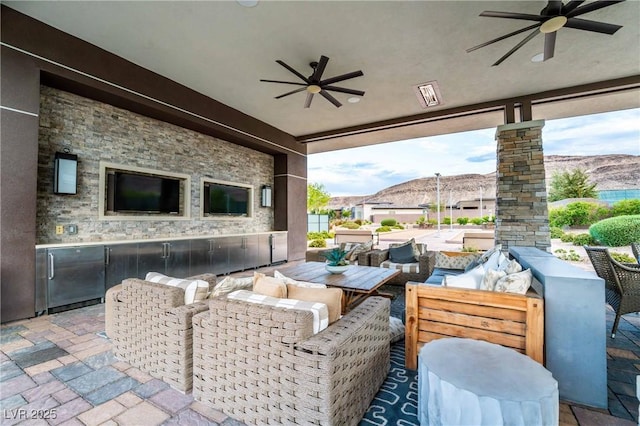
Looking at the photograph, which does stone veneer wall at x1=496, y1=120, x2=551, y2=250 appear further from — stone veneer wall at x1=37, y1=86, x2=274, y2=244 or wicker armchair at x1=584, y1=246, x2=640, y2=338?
stone veneer wall at x1=37, y1=86, x2=274, y2=244

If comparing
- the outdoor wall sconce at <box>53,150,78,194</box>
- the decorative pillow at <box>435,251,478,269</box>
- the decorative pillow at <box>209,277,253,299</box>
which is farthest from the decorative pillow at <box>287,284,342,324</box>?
the outdoor wall sconce at <box>53,150,78,194</box>

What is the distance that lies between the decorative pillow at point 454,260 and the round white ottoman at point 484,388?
3.07 metres

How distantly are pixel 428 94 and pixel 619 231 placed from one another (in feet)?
20.3

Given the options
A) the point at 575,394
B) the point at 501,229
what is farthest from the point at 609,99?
the point at 575,394

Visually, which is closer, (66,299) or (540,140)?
(66,299)

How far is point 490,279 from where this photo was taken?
225 cm

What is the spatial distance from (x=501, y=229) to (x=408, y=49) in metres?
3.84

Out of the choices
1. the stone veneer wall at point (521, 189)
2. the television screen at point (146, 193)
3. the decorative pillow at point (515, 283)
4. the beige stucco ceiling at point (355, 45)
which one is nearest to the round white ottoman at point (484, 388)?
the decorative pillow at point (515, 283)

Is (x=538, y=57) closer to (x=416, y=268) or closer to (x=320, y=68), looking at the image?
(x=320, y=68)

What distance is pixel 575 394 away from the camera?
188 cm

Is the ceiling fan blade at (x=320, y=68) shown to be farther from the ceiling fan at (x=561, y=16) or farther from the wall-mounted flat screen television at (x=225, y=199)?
the wall-mounted flat screen television at (x=225, y=199)

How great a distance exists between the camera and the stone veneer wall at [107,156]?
389 cm

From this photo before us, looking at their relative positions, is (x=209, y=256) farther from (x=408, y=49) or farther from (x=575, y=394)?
(x=575, y=394)

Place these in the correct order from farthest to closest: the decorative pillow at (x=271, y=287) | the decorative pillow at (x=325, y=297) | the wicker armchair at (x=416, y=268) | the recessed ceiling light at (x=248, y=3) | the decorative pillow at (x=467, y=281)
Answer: the wicker armchair at (x=416, y=268), the recessed ceiling light at (x=248, y=3), the decorative pillow at (x=467, y=281), the decorative pillow at (x=271, y=287), the decorative pillow at (x=325, y=297)
